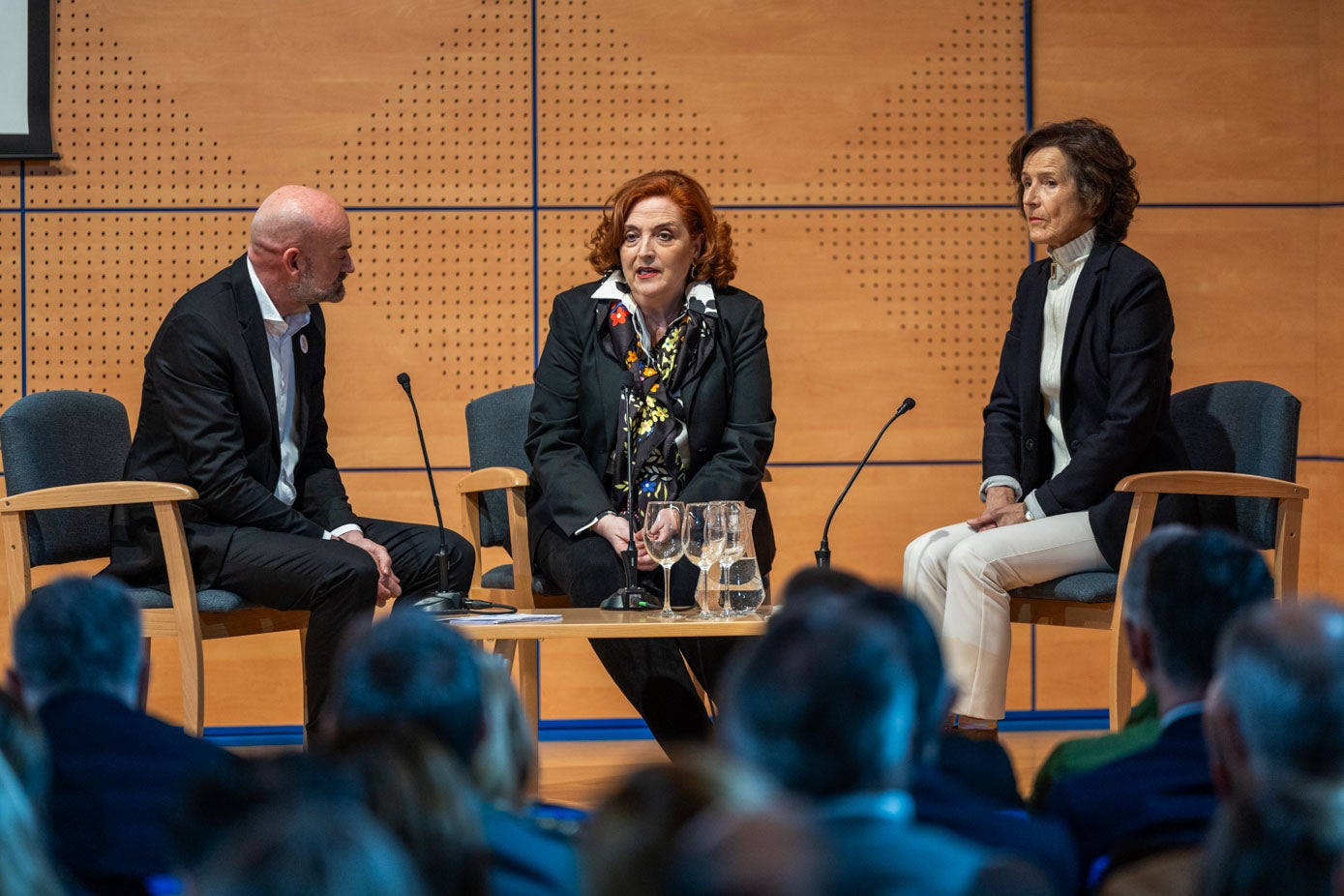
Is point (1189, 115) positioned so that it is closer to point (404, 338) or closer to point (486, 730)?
point (404, 338)

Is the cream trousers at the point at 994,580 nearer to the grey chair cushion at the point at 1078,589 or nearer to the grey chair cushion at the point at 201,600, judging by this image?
the grey chair cushion at the point at 1078,589

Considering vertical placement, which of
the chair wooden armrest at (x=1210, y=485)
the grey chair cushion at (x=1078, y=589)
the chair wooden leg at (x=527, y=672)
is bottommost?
the chair wooden leg at (x=527, y=672)

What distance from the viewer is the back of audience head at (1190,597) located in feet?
4.87

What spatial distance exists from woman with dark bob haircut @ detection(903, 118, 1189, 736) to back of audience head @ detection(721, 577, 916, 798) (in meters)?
2.45

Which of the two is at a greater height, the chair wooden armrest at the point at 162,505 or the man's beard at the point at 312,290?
the man's beard at the point at 312,290

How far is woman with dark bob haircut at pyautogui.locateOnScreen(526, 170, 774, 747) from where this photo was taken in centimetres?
358

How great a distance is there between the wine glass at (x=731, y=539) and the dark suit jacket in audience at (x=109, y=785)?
160 centimetres

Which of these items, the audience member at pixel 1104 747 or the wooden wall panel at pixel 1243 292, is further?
the wooden wall panel at pixel 1243 292

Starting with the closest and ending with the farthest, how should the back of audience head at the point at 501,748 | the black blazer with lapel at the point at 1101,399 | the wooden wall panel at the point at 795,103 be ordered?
1. the back of audience head at the point at 501,748
2. the black blazer with lapel at the point at 1101,399
3. the wooden wall panel at the point at 795,103

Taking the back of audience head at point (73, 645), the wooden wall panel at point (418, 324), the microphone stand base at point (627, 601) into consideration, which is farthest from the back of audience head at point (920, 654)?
the wooden wall panel at point (418, 324)

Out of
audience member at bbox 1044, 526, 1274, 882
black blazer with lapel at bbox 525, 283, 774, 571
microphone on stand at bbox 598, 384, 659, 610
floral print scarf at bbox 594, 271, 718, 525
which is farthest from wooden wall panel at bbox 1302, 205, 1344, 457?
audience member at bbox 1044, 526, 1274, 882

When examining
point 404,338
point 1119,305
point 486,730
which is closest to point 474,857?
point 486,730

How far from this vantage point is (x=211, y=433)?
11.3ft

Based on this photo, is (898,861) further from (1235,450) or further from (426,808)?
(1235,450)
